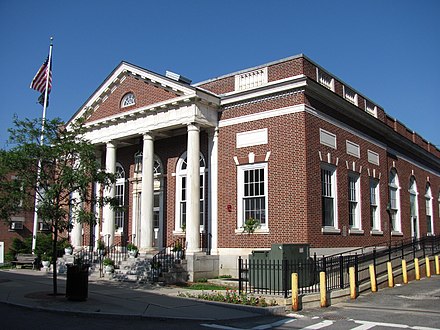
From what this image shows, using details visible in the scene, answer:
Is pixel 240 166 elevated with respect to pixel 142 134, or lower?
lower

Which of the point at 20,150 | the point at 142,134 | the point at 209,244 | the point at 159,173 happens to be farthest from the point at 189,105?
the point at 20,150

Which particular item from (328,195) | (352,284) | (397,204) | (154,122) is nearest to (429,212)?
(397,204)

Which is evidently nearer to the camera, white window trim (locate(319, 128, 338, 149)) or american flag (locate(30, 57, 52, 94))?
white window trim (locate(319, 128, 338, 149))

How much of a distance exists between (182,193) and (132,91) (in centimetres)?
568

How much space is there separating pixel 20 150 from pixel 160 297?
5.97 meters

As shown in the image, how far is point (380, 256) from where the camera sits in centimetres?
1903

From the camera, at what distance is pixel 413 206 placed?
30.5m

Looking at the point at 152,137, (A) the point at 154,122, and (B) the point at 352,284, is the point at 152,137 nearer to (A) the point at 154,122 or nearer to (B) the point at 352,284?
(A) the point at 154,122

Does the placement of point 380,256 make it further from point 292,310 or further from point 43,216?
Result: point 43,216

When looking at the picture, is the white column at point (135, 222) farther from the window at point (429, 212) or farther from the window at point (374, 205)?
the window at point (429, 212)

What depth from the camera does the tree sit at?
518 inches

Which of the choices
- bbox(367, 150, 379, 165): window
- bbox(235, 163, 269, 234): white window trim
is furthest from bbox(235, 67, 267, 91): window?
bbox(367, 150, 379, 165): window

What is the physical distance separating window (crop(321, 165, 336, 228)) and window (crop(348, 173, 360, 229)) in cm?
190

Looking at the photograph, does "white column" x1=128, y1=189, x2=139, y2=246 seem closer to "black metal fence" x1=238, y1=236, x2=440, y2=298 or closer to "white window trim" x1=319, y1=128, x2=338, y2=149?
"black metal fence" x1=238, y1=236, x2=440, y2=298
